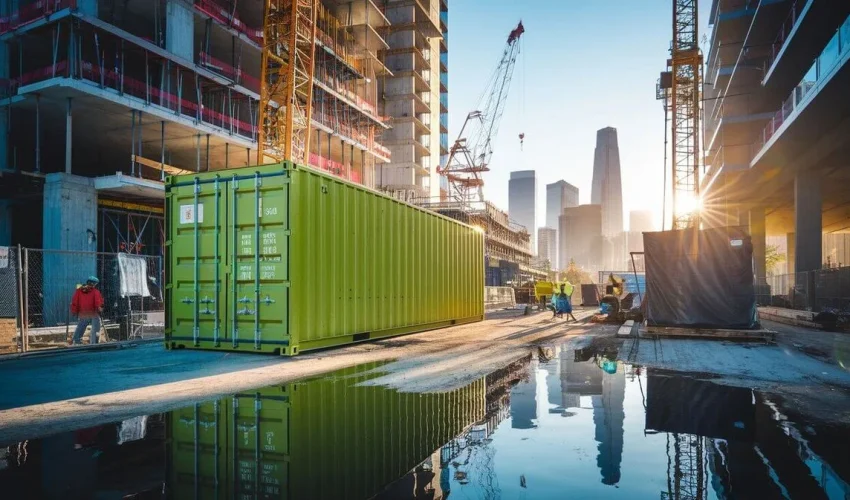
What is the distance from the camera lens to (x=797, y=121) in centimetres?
2828

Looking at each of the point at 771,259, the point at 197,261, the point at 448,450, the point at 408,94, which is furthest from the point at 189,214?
the point at 771,259

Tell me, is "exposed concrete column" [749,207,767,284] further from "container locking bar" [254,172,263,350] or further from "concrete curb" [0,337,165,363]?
"concrete curb" [0,337,165,363]

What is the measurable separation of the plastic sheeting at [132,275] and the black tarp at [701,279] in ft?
50.7

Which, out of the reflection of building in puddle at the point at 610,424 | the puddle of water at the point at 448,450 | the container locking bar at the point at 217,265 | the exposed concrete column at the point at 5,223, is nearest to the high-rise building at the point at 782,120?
the reflection of building in puddle at the point at 610,424

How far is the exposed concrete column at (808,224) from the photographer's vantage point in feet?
108

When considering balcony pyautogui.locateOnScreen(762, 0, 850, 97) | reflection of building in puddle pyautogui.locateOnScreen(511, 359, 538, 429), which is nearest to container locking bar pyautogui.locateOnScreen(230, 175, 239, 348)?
reflection of building in puddle pyautogui.locateOnScreen(511, 359, 538, 429)

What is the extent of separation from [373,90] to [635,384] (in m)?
58.7

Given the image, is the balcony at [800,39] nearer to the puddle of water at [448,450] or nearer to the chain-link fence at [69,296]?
the puddle of water at [448,450]

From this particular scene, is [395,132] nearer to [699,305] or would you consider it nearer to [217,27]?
[217,27]

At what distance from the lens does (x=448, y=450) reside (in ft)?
16.2

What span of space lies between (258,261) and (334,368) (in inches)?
117

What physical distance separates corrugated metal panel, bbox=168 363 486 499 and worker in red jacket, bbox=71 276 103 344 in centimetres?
911

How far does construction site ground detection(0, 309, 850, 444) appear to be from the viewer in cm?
691

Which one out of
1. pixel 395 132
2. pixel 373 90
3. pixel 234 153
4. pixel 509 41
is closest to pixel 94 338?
pixel 234 153
